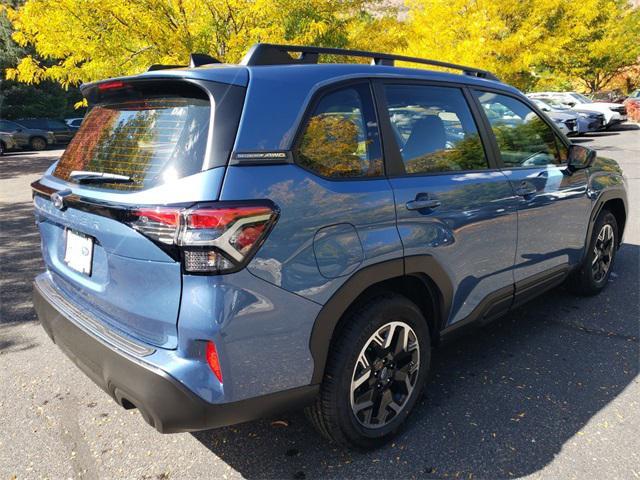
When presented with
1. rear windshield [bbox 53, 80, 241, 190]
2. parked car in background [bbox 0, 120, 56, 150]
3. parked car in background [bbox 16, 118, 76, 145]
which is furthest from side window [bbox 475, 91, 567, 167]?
parked car in background [bbox 16, 118, 76, 145]

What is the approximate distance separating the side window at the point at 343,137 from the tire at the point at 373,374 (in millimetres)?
648

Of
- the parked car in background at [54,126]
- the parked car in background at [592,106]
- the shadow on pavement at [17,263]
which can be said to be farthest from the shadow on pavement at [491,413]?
the parked car in background at [54,126]

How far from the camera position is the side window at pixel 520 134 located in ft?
10.5

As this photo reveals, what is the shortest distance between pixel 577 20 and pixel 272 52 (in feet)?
43.7

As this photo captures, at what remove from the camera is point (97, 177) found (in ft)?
7.19

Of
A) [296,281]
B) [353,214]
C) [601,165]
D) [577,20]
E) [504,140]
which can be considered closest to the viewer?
[296,281]

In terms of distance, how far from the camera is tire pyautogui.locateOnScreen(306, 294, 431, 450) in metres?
2.25

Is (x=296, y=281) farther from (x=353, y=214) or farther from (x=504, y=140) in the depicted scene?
(x=504, y=140)

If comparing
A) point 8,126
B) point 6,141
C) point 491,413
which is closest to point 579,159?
point 491,413

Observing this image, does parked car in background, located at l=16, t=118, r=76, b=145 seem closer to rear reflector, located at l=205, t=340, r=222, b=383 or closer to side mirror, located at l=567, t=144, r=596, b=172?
side mirror, located at l=567, t=144, r=596, b=172

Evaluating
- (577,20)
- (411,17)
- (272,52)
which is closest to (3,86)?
(411,17)

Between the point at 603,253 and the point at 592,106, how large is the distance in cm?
1910

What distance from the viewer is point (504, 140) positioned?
3.25 m

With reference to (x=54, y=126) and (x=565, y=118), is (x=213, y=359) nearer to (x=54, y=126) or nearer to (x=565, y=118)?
(x=565, y=118)
